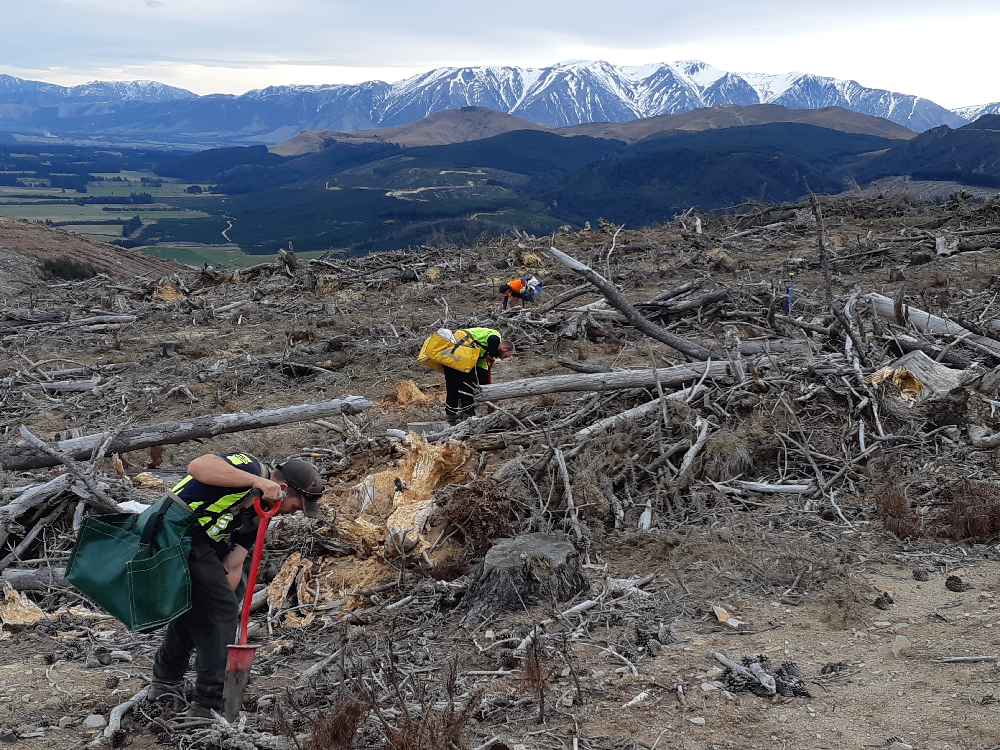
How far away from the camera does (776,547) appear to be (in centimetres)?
489

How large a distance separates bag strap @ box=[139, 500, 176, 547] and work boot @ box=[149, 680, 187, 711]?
30.2 inches

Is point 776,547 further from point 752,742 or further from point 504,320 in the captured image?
point 504,320

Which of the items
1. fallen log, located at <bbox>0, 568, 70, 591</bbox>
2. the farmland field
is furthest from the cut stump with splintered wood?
the farmland field

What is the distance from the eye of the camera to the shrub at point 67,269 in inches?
1062

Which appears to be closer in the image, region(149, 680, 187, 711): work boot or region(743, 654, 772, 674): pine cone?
region(743, 654, 772, 674): pine cone

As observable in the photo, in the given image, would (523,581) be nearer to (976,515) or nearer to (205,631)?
(205,631)

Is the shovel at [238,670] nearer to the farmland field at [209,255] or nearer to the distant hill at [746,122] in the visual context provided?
the farmland field at [209,255]

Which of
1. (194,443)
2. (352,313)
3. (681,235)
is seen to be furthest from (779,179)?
(194,443)

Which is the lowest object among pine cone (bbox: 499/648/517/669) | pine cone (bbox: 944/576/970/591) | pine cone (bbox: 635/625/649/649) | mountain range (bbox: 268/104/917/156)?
pine cone (bbox: 499/648/517/669)

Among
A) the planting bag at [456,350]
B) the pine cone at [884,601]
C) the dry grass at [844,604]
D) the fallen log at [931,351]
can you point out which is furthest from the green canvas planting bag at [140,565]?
the fallen log at [931,351]

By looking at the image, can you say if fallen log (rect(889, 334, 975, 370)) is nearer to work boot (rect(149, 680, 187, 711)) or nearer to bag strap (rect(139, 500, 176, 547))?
bag strap (rect(139, 500, 176, 547))

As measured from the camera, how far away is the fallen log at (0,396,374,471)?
6678 mm

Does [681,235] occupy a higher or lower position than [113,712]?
higher

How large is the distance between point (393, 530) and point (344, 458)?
1.65 metres
